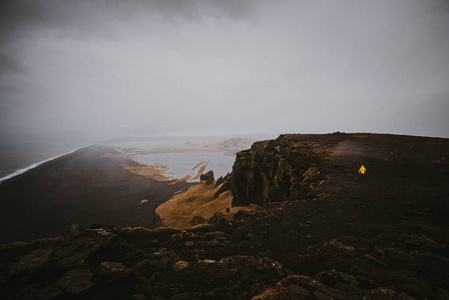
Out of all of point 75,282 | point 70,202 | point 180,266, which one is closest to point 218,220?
point 180,266

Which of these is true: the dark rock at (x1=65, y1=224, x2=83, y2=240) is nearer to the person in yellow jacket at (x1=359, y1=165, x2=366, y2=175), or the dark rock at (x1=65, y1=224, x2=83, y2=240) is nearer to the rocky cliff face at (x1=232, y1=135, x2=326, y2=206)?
the rocky cliff face at (x1=232, y1=135, x2=326, y2=206)

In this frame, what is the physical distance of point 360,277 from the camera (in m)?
3.57

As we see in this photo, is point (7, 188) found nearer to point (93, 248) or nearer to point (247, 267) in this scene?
point (93, 248)

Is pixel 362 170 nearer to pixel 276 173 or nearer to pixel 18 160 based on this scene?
pixel 276 173

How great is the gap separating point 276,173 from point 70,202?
41.9 m

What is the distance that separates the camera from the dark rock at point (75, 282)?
328cm

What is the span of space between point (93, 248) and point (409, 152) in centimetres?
2440

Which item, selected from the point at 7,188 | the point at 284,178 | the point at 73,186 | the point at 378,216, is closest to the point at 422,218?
the point at 378,216

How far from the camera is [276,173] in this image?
1864 centimetres

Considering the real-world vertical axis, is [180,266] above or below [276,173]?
above

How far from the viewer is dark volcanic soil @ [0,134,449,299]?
336cm

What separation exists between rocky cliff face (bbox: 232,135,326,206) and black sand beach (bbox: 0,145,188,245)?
16.4 m

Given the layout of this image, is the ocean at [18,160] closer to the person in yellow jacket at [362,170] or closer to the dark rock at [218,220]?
the dark rock at [218,220]

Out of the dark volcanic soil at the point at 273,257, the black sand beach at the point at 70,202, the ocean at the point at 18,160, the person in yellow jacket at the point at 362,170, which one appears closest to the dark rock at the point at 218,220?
the dark volcanic soil at the point at 273,257
